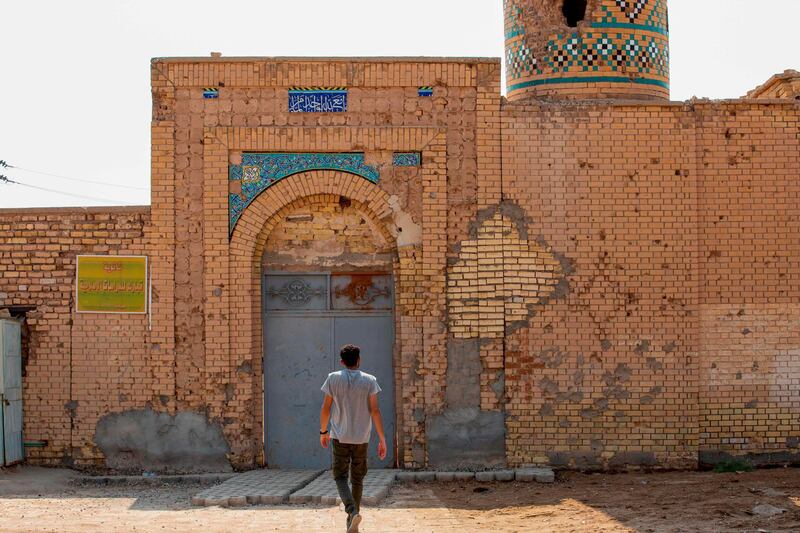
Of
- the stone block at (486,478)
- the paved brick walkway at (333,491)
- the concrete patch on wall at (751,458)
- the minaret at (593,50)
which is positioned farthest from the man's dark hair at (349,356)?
the minaret at (593,50)

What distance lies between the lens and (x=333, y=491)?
1093 centimetres

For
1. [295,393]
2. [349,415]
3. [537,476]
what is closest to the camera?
[349,415]

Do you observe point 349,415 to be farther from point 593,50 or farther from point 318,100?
point 593,50

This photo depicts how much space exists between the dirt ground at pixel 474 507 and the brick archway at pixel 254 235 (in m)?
1.16

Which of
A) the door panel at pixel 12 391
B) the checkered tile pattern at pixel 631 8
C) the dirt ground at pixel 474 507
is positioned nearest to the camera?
the dirt ground at pixel 474 507

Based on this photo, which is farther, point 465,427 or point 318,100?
point 318,100

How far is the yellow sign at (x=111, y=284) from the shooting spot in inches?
512

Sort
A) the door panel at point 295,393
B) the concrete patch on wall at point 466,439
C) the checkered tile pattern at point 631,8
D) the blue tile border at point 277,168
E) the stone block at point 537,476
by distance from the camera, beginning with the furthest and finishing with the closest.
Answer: the checkered tile pattern at point 631,8
the door panel at point 295,393
the blue tile border at point 277,168
the concrete patch on wall at point 466,439
the stone block at point 537,476

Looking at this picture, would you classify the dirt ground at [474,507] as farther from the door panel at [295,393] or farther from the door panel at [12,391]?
the door panel at [295,393]

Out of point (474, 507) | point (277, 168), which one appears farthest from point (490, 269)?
point (474, 507)

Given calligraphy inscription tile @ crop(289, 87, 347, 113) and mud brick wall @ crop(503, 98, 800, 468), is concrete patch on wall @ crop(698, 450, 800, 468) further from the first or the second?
calligraphy inscription tile @ crop(289, 87, 347, 113)

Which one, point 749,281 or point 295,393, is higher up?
point 749,281

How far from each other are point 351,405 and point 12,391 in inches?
214

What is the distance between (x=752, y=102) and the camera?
13070 millimetres
